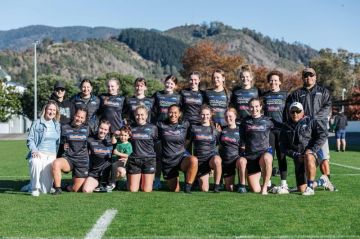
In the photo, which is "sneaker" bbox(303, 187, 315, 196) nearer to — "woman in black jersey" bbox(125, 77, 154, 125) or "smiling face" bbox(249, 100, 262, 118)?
"smiling face" bbox(249, 100, 262, 118)

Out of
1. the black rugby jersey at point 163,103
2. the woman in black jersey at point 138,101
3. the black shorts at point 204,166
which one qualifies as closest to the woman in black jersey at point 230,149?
the black shorts at point 204,166

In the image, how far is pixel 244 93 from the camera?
9.05m

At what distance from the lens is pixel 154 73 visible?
19662cm

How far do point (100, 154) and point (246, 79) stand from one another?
2.61 meters

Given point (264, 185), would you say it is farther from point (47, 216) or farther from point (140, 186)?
point (47, 216)

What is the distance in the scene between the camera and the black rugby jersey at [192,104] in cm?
927

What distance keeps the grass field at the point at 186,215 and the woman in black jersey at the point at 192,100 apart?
1.59 metres

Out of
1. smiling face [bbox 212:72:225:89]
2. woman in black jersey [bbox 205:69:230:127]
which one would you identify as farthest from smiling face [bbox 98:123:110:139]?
smiling face [bbox 212:72:225:89]

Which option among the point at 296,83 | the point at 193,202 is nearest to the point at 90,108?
the point at 193,202

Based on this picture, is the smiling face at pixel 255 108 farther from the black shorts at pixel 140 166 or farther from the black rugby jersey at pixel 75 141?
the black rugby jersey at pixel 75 141

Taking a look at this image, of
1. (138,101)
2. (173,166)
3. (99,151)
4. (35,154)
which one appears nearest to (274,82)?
(173,166)

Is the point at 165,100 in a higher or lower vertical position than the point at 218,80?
lower

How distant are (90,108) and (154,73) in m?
188

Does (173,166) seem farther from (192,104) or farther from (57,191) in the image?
(57,191)
